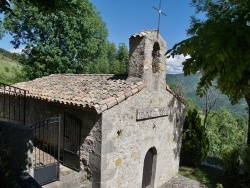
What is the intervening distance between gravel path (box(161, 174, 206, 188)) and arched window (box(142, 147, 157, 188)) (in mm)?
1014

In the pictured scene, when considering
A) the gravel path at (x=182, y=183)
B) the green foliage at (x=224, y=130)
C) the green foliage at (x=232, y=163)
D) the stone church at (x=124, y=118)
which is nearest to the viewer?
the stone church at (x=124, y=118)

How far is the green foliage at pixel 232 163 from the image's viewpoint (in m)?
11.3

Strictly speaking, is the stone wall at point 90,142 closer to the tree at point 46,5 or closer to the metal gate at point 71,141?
the metal gate at point 71,141

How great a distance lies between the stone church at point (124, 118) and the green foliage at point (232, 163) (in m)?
3.01

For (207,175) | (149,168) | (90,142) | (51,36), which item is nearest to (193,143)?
(207,175)

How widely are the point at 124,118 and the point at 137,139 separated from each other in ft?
4.24

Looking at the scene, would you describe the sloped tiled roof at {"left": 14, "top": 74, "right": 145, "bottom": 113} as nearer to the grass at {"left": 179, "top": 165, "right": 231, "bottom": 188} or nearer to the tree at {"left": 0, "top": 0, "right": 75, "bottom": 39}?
the tree at {"left": 0, "top": 0, "right": 75, "bottom": 39}

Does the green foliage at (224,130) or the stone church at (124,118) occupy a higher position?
the stone church at (124,118)

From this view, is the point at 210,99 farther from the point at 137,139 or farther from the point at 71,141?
the point at 71,141

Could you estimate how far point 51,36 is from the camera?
18.0 metres

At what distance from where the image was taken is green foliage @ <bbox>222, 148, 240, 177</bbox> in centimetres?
1127

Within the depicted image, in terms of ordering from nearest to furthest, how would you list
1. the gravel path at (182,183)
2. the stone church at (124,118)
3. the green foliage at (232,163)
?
1. the stone church at (124,118)
2. the gravel path at (182,183)
3. the green foliage at (232,163)

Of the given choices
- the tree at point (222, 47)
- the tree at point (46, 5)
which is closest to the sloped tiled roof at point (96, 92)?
the tree at point (46, 5)

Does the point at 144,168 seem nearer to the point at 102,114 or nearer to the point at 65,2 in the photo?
the point at 102,114
